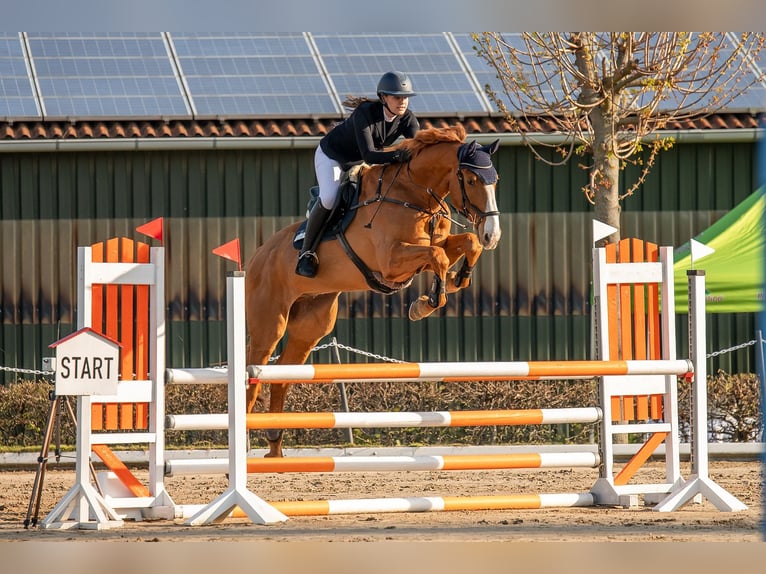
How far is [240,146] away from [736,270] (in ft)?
16.0

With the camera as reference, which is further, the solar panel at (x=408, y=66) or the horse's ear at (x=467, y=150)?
the solar panel at (x=408, y=66)

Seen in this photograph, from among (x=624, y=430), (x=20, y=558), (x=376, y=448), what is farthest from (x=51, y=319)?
(x=20, y=558)

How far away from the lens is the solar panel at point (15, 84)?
1155cm

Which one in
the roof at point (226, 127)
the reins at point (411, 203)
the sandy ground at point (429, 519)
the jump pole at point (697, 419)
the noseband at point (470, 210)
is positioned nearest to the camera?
the sandy ground at point (429, 519)

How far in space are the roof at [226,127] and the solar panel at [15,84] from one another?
0.47ft

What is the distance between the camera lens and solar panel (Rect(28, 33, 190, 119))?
1167 centimetres

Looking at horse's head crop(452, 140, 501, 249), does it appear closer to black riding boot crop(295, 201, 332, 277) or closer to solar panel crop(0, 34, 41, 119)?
black riding boot crop(295, 201, 332, 277)

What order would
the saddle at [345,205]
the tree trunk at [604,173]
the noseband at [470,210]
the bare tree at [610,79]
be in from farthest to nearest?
the tree trunk at [604,173]
the bare tree at [610,79]
the saddle at [345,205]
the noseband at [470,210]

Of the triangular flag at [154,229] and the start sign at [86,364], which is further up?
the triangular flag at [154,229]

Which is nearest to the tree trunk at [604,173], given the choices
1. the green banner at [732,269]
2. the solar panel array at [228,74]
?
the green banner at [732,269]

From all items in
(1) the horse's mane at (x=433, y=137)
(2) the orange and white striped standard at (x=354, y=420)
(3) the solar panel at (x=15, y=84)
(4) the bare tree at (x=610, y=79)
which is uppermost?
(3) the solar panel at (x=15, y=84)

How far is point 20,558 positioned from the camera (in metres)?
→ 3.10

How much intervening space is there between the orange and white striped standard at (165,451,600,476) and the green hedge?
4.01 metres

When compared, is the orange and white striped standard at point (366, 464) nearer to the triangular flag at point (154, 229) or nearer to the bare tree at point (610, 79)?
the triangular flag at point (154, 229)
